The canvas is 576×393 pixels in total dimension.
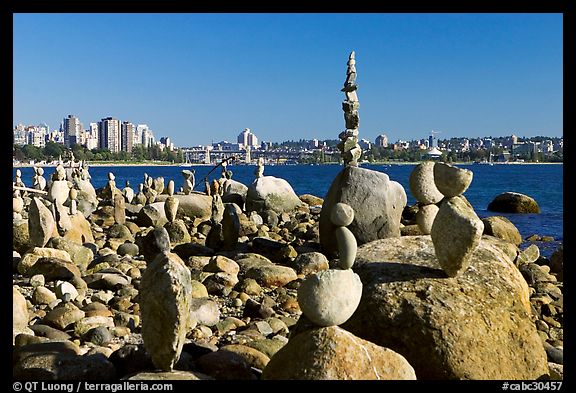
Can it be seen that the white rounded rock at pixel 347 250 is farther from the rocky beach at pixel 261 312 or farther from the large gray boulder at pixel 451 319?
the large gray boulder at pixel 451 319

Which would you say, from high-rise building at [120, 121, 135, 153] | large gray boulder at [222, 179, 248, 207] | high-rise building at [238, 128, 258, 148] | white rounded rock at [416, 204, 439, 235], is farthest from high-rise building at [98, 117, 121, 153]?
white rounded rock at [416, 204, 439, 235]

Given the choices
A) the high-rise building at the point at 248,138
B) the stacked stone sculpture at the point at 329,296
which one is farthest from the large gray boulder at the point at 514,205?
the high-rise building at the point at 248,138

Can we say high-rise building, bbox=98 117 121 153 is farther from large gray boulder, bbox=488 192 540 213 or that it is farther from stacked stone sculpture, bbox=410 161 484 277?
stacked stone sculpture, bbox=410 161 484 277

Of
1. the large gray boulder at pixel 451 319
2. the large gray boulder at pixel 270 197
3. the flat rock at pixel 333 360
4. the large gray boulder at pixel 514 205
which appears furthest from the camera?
the large gray boulder at pixel 514 205
